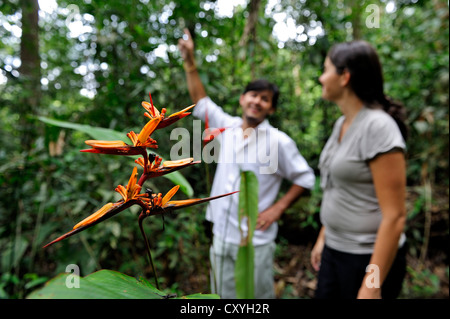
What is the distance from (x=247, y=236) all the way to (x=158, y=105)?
0.89 metres

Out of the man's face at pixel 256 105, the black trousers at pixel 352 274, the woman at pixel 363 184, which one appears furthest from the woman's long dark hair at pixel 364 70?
the black trousers at pixel 352 274

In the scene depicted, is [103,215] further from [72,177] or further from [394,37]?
[394,37]

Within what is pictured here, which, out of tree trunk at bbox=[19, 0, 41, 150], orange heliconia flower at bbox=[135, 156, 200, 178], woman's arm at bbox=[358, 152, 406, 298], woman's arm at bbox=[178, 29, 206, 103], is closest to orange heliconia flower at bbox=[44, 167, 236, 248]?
orange heliconia flower at bbox=[135, 156, 200, 178]

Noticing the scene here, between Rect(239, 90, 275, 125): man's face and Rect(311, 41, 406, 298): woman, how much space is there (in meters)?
0.31

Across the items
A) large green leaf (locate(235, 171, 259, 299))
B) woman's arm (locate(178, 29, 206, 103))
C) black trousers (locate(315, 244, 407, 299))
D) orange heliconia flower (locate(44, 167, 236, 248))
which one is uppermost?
woman's arm (locate(178, 29, 206, 103))

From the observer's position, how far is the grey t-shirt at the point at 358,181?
2.47ft

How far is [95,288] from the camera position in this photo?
0.80 feet

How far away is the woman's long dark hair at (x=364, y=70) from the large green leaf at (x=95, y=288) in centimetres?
85

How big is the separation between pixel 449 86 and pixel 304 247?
59.6 inches

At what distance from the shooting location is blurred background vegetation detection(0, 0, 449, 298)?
1.12 m

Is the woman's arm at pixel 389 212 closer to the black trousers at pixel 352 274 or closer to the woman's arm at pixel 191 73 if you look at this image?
the black trousers at pixel 352 274

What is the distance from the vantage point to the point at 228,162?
3.80ft

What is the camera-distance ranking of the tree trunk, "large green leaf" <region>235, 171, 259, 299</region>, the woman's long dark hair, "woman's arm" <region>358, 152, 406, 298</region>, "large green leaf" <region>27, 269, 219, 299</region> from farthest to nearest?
the tree trunk < the woman's long dark hair < "woman's arm" <region>358, 152, 406, 298</region> < "large green leaf" <region>235, 171, 259, 299</region> < "large green leaf" <region>27, 269, 219, 299</region>

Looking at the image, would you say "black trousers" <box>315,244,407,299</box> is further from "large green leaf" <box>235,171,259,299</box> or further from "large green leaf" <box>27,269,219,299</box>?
"large green leaf" <box>27,269,219,299</box>
